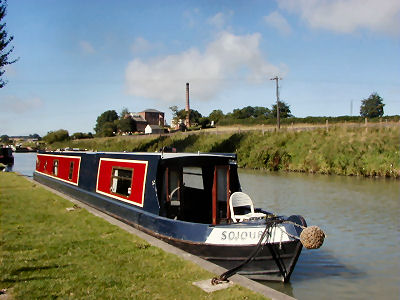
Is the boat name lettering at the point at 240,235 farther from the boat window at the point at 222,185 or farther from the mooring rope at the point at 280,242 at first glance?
the boat window at the point at 222,185

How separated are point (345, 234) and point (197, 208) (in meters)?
4.28

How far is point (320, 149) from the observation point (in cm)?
2845

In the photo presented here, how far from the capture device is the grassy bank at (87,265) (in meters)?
4.97

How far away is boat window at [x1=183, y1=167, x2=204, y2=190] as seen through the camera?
870 centimetres

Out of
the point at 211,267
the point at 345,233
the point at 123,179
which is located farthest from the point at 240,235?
the point at 345,233

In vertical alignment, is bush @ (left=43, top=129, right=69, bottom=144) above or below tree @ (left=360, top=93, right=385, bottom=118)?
below

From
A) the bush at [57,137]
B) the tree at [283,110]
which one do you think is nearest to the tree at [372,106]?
the tree at [283,110]

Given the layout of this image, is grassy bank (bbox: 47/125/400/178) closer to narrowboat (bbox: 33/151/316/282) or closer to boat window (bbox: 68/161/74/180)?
boat window (bbox: 68/161/74/180)

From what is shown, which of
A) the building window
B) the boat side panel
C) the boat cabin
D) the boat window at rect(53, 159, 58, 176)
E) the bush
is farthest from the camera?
Answer: the bush

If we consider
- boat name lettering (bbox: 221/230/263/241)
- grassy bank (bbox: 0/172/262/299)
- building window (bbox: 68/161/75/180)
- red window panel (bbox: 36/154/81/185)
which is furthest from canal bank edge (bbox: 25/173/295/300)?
building window (bbox: 68/161/75/180)

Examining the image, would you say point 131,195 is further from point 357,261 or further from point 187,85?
point 187,85

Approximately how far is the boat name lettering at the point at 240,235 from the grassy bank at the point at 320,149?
19.6 meters

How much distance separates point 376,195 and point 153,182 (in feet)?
40.0

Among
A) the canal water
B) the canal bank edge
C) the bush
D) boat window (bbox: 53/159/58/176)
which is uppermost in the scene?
the bush
